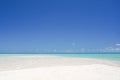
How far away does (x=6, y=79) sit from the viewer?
4457 millimetres

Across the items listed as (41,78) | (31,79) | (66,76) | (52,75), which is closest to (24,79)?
(31,79)

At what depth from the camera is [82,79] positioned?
4293 millimetres

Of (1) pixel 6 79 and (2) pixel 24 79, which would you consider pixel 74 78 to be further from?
(1) pixel 6 79

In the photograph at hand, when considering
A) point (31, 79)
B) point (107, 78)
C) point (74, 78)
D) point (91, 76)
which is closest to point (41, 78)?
point (31, 79)

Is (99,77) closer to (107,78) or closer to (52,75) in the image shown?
(107,78)

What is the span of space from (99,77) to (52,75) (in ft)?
4.76

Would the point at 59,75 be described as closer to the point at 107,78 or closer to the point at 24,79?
the point at 24,79

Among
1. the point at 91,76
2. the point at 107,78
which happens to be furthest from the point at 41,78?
the point at 107,78

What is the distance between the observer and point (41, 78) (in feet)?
14.4

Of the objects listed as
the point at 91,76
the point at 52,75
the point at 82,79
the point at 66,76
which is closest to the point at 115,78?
the point at 91,76

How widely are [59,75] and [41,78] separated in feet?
2.00

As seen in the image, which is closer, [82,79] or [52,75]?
[82,79]

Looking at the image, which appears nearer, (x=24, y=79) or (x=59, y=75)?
(x=24, y=79)

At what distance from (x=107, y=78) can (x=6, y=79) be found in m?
3.04
